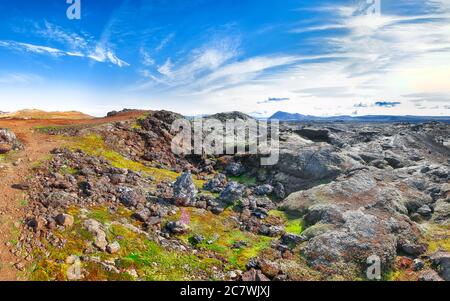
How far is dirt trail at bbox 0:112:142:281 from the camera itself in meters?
18.6

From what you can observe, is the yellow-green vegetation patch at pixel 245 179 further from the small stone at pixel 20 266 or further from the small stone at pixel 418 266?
the small stone at pixel 20 266

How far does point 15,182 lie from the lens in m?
25.8

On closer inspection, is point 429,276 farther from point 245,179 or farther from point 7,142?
point 7,142

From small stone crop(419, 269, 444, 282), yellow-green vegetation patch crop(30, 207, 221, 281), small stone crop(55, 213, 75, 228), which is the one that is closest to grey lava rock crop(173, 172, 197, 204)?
yellow-green vegetation patch crop(30, 207, 221, 281)

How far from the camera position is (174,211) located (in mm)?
29234

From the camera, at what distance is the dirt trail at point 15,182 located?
18594 mm

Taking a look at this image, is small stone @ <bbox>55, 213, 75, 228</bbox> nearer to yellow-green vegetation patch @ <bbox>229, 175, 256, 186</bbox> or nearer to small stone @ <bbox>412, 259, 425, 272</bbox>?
small stone @ <bbox>412, 259, 425, 272</bbox>

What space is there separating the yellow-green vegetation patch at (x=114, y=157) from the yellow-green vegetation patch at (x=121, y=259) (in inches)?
531

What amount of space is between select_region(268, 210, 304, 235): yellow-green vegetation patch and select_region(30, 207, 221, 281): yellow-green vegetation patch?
9.51 m

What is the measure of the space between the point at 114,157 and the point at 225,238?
18.9 m

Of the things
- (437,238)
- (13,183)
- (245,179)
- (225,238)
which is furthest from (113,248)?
(437,238)

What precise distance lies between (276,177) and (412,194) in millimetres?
15311

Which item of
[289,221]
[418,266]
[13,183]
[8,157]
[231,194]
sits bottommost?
[418,266]
